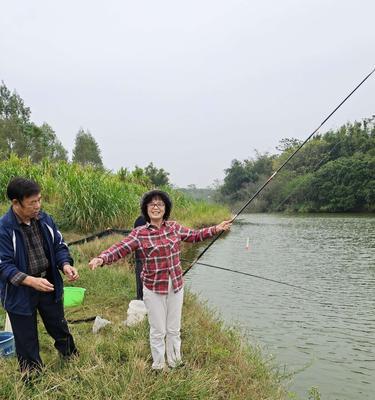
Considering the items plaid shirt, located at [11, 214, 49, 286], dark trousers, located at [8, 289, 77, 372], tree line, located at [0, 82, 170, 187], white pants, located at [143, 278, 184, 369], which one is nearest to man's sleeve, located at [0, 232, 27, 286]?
plaid shirt, located at [11, 214, 49, 286]

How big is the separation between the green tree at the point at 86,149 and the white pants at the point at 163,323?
44.3 metres

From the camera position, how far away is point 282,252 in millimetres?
15203

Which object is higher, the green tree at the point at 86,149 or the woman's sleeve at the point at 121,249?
the green tree at the point at 86,149

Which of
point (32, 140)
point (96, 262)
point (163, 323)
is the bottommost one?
point (163, 323)

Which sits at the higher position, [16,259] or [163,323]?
[16,259]

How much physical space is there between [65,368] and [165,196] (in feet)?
5.26

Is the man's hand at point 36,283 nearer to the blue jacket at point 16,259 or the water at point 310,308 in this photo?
the blue jacket at point 16,259

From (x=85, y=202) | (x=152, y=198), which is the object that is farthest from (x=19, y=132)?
(x=152, y=198)

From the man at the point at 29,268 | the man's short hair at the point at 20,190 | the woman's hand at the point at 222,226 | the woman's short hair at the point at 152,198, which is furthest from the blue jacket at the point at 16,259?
the woman's hand at the point at 222,226

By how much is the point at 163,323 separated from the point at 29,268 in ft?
3.83

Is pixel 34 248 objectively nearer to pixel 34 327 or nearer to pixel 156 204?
pixel 34 327

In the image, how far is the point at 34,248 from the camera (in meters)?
3.20

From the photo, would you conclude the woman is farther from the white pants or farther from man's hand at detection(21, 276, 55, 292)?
A: man's hand at detection(21, 276, 55, 292)

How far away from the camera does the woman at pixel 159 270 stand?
347cm
